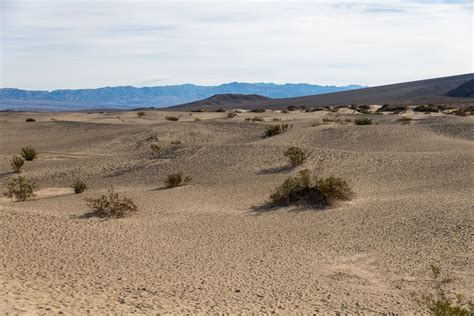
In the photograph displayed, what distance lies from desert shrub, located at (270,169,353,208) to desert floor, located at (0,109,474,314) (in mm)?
342

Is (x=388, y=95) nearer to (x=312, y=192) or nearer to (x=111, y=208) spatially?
(x=312, y=192)

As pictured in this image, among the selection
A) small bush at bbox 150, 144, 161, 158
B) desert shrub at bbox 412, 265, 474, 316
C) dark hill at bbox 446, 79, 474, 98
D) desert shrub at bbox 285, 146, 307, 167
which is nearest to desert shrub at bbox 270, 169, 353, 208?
desert shrub at bbox 285, 146, 307, 167

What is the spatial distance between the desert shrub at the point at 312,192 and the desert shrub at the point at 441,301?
5220mm

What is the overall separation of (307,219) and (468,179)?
5879 millimetres

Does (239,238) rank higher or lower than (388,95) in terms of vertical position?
lower

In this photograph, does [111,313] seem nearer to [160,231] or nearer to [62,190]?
[160,231]

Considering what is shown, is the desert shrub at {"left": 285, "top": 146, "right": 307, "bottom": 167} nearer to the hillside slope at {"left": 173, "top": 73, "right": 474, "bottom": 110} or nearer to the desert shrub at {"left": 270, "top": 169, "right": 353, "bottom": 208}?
the desert shrub at {"left": 270, "top": 169, "right": 353, "bottom": 208}

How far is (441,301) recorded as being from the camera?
7465 millimetres

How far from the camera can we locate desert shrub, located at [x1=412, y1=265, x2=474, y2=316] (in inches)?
269

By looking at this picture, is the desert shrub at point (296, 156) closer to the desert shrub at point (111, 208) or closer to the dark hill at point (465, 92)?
the desert shrub at point (111, 208)

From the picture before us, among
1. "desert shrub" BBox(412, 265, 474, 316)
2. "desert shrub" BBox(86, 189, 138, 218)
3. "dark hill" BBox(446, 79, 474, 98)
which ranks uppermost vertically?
"dark hill" BBox(446, 79, 474, 98)

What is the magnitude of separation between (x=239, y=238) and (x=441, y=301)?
A: 5.51 metres

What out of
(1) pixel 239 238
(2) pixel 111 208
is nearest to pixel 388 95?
(2) pixel 111 208

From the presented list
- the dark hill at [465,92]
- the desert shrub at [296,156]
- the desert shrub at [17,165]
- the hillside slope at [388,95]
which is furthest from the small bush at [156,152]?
the hillside slope at [388,95]
